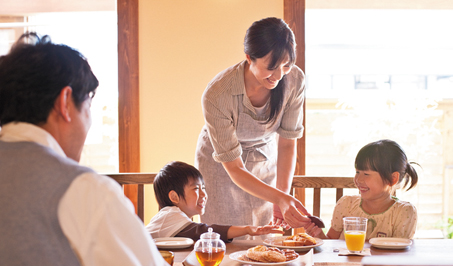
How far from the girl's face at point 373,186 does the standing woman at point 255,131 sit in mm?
336

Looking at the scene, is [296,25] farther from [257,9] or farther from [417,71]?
[417,71]

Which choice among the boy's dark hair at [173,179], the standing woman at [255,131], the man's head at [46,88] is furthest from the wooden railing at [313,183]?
the man's head at [46,88]

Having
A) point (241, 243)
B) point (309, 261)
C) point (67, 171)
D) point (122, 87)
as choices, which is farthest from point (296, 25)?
point (67, 171)

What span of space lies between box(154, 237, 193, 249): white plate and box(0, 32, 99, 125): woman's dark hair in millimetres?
845

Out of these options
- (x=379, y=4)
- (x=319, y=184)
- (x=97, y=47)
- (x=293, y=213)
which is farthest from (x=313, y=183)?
(x=97, y=47)

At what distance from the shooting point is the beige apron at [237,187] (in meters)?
2.15

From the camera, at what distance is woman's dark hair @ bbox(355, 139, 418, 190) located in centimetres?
204

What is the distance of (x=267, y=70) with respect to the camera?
1767mm

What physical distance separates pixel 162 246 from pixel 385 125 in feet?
6.67

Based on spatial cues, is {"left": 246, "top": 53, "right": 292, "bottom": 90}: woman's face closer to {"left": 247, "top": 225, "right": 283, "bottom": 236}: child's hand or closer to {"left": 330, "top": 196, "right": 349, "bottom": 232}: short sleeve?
{"left": 247, "top": 225, "right": 283, "bottom": 236}: child's hand

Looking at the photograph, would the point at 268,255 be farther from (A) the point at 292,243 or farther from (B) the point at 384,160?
(B) the point at 384,160

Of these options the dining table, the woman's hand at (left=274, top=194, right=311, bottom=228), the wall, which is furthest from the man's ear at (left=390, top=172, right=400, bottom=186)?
the wall

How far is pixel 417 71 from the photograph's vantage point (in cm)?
311

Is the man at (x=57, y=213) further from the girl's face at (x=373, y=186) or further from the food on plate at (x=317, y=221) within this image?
the girl's face at (x=373, y=186)
